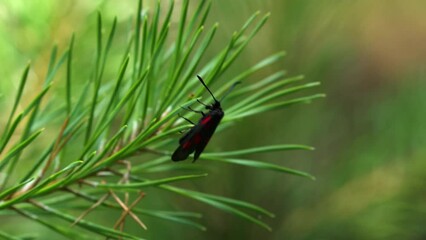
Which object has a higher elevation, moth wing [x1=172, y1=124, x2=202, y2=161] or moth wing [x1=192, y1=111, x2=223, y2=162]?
moth wing [x1=192, y1=111, x2=223, y2=162]

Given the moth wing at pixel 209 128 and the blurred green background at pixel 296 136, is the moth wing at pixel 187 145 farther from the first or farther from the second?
the blurred green background at pixel 296 136

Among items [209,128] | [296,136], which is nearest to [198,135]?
[209,128]

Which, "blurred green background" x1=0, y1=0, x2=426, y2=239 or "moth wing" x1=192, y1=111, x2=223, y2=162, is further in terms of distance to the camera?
"blurred green background" x1=0, y1=0, x2=426, y2=239

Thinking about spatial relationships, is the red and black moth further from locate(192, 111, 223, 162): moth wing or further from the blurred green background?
the blurred green background

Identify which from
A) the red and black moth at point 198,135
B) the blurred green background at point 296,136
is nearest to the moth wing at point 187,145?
the red and black moth at point 198,135

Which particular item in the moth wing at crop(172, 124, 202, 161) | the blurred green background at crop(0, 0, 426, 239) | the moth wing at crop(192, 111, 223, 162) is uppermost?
the blurred green background at crop(0, 0, 426, 239)

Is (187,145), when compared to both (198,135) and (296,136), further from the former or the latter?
(296,136)

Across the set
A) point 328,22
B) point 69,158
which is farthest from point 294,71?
point 69,158

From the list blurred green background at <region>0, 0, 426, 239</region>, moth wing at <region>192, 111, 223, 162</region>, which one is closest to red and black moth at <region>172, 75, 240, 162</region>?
moth wing at <region>192, 111, 223, 162</region>
